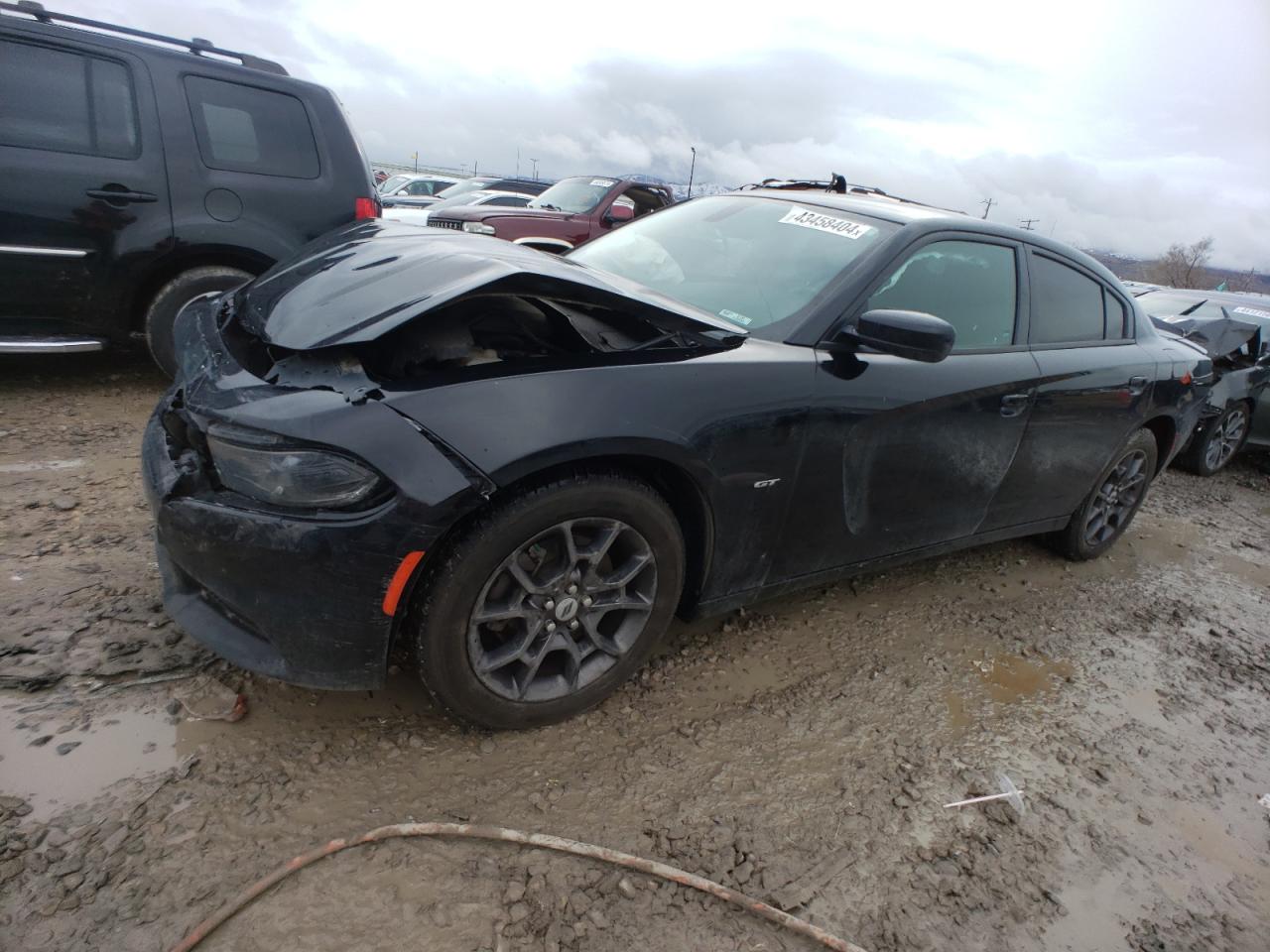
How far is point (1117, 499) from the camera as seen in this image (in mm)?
4086

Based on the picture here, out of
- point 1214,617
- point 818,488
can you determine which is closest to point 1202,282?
point 1214,617

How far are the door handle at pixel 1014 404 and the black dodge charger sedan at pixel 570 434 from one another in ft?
0.04

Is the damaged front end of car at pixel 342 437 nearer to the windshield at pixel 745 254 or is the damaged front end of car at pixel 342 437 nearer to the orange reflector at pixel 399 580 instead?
the orange reflector at pixel 399 580

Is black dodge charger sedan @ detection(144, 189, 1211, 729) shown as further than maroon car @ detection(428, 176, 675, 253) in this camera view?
No

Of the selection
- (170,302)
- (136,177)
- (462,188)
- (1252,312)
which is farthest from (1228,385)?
(462,188)

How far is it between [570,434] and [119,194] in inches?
146

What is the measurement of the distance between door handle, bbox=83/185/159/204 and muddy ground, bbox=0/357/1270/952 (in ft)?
5.54

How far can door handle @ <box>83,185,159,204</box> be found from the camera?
4.03 metres

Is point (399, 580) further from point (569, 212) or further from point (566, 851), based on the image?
point (569, 212)

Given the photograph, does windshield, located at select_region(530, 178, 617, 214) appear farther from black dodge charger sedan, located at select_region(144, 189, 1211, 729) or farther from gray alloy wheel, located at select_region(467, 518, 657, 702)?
gray alloy wheel, located at select_region(467, 518, 657, 702)

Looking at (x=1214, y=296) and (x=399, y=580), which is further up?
(x=1214, y=296)

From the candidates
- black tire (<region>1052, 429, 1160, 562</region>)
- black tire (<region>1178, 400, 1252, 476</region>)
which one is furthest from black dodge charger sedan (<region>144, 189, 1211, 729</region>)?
black tire (<region>1178, 400, 1252, 476</region>)

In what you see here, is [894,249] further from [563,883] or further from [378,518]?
[563,883]

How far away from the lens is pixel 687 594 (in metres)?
2.43
